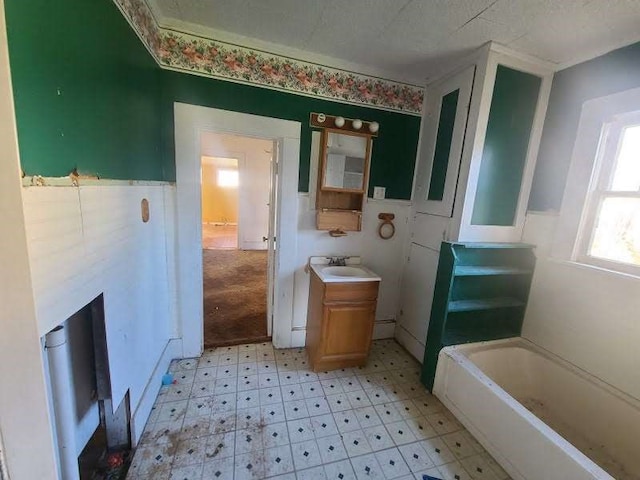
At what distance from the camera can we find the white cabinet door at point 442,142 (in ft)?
6.35

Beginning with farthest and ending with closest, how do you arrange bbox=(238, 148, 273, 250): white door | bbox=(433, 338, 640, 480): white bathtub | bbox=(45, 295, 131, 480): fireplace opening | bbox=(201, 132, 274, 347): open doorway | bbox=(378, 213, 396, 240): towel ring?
bbox=(238, 148, 273, 250): white door → bbox=(201, 132, 274, 347): open doorway → bbox=(378, 213, 396, 240): towel ring → bbox=(433, 338, 640, 480): white bathtub → bbox=(45, 295, 131, 480): fireplace opening

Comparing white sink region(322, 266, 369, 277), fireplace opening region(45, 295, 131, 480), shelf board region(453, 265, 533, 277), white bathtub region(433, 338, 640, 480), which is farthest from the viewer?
white sink region(322, 266, 369, 277)

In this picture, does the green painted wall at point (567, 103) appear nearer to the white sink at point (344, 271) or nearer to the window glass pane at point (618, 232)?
the window glass pane at point (618, 232)

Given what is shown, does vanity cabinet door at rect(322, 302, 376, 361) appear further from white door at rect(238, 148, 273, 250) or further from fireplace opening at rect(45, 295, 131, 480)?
white door at rect(238, 148, 273, 250)

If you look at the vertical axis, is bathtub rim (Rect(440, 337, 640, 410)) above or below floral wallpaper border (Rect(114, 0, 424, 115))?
below

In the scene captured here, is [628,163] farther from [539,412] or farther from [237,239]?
[237,239]

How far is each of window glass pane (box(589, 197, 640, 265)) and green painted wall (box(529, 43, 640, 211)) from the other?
255 mm

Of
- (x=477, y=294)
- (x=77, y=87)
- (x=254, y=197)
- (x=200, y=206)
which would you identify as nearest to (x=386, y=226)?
(x=477, y=294)

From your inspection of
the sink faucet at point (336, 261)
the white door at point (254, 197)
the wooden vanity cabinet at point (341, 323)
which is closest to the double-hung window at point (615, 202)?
the wooden vanity cabinet at point (341, 323)

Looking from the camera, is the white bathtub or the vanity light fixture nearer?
the white bathtub

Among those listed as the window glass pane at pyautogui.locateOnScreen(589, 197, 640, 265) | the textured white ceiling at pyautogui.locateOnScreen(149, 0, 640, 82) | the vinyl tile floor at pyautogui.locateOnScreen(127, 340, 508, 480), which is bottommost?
the vinyl tile floor at pyautogui.locateOnScreen(127, 340, 508, 480)

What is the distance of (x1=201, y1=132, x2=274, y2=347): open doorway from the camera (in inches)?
109

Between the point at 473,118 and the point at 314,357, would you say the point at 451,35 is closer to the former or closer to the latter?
the point at 473,118

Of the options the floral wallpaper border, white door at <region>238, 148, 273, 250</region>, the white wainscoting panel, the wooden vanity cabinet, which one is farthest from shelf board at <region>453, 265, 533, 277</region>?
white door at <region>238, 148, 273, 250</region>
